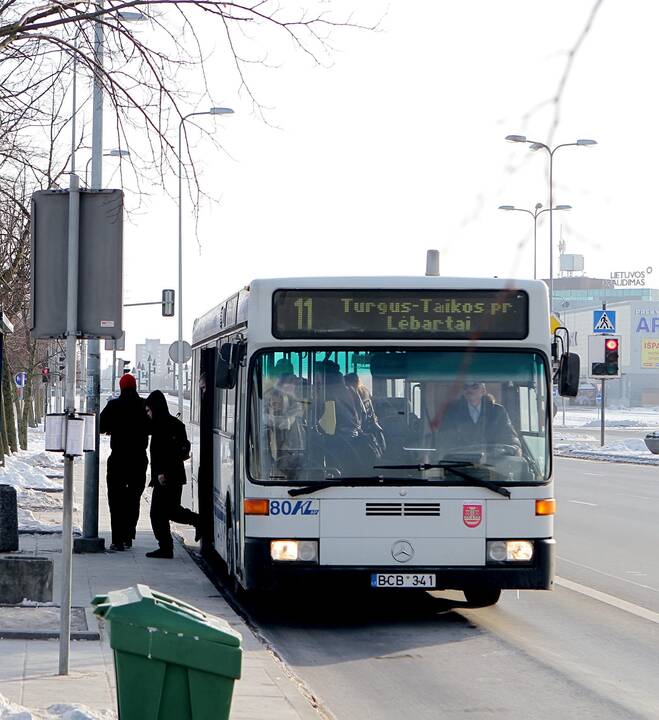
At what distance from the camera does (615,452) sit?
43.9 meters

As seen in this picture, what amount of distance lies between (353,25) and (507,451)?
3.56 m

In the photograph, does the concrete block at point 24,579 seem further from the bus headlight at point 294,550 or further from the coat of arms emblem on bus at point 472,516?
the coat of arms emblem on bus at point 472,516

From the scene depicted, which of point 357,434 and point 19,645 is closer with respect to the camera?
point 19,645

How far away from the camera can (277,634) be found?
10883 millimetres

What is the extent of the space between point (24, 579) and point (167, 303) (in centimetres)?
3416

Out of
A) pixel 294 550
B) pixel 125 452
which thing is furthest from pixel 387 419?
pixel 125 452

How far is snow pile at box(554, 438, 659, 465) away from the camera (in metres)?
41.1

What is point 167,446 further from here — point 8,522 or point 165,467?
point 8,522

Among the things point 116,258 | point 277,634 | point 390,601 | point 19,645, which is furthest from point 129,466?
point 116,258

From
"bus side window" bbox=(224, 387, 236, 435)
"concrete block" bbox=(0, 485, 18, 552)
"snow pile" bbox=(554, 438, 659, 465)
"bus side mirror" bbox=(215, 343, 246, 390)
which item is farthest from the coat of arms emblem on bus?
"snow pile" bbox=(554, 438, 659, 465)

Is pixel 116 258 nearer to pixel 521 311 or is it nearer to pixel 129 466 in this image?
pixel 521 311

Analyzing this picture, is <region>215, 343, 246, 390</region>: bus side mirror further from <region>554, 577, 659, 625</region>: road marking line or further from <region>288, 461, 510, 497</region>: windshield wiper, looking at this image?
<region>554, 577, 659, 625</region>: road marking line

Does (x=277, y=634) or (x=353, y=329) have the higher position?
(x=353, y=329)

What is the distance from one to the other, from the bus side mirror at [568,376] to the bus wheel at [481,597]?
6.42ft
